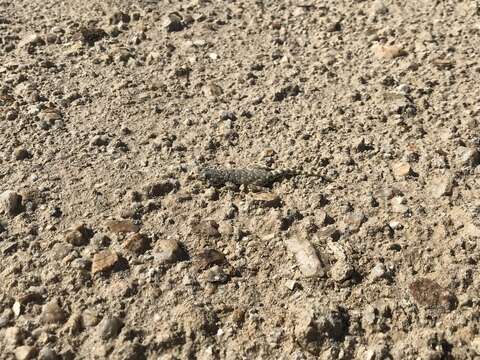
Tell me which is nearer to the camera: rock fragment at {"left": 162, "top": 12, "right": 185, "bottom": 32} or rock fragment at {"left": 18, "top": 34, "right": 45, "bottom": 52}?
rock fragment at {"left": 18, "top": 34, "right": 45, "bottom": 52}

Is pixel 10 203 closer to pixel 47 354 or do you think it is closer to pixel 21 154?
pixel 21 154

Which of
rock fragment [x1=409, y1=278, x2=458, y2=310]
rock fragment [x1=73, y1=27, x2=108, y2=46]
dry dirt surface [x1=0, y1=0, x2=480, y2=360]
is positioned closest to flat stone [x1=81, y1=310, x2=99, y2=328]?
dry dirt surface [x1=0, y1=0, x2=480, y2=360]

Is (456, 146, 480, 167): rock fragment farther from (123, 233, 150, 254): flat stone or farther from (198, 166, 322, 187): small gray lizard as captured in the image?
(123, 233, 150, 254): flat stone

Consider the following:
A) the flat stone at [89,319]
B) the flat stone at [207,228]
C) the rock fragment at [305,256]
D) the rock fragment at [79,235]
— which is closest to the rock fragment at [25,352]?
the flat stone at [89,319]

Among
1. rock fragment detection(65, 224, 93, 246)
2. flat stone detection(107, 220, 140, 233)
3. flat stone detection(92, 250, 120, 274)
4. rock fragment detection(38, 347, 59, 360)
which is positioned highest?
rock fragment detection(65, 224, 93, 246)

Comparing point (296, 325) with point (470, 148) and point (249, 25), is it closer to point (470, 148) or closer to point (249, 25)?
Answer: point (470, 148)

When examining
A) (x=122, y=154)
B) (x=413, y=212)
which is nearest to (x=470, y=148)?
(x=413, y=212)

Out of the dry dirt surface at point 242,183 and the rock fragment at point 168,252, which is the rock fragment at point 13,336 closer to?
the dry dirt surface at point 242,183
